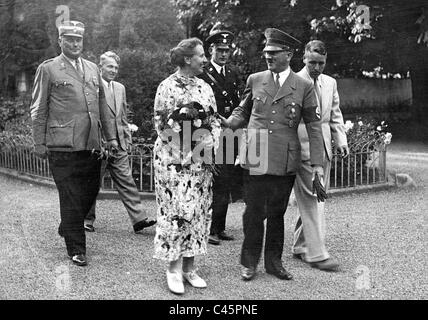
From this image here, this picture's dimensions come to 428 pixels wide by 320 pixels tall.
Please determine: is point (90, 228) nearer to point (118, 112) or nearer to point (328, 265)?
point (118, 112)

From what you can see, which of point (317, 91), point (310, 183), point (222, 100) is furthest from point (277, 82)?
point (222, 100)

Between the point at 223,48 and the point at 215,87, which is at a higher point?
the point at 223,48

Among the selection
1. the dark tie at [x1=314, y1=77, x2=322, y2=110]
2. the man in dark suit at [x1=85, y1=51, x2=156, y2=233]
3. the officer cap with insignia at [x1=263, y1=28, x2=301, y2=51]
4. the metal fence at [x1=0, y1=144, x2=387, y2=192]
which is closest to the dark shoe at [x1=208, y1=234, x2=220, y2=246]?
the man in dark suit at [x1=85, y1=51, x2=156, y2=233]

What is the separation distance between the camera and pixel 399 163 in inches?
491

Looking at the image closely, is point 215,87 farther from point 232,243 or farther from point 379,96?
point 379,96

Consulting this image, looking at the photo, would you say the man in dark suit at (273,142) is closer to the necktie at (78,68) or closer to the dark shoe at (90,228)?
the necktie at (78,68)

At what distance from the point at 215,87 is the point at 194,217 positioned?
203 cm

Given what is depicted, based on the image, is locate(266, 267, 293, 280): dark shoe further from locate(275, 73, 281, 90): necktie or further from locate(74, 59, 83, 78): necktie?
locate(74, 59, 83, 78): necktie

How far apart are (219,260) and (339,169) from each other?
174 inches

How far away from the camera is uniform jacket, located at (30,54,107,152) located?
5.67 m

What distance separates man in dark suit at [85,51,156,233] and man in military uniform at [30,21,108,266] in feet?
3.84

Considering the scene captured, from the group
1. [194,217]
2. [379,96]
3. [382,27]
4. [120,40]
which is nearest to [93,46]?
[120,40]

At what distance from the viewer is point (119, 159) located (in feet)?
23.7

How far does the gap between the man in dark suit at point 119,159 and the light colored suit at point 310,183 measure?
1912mm
